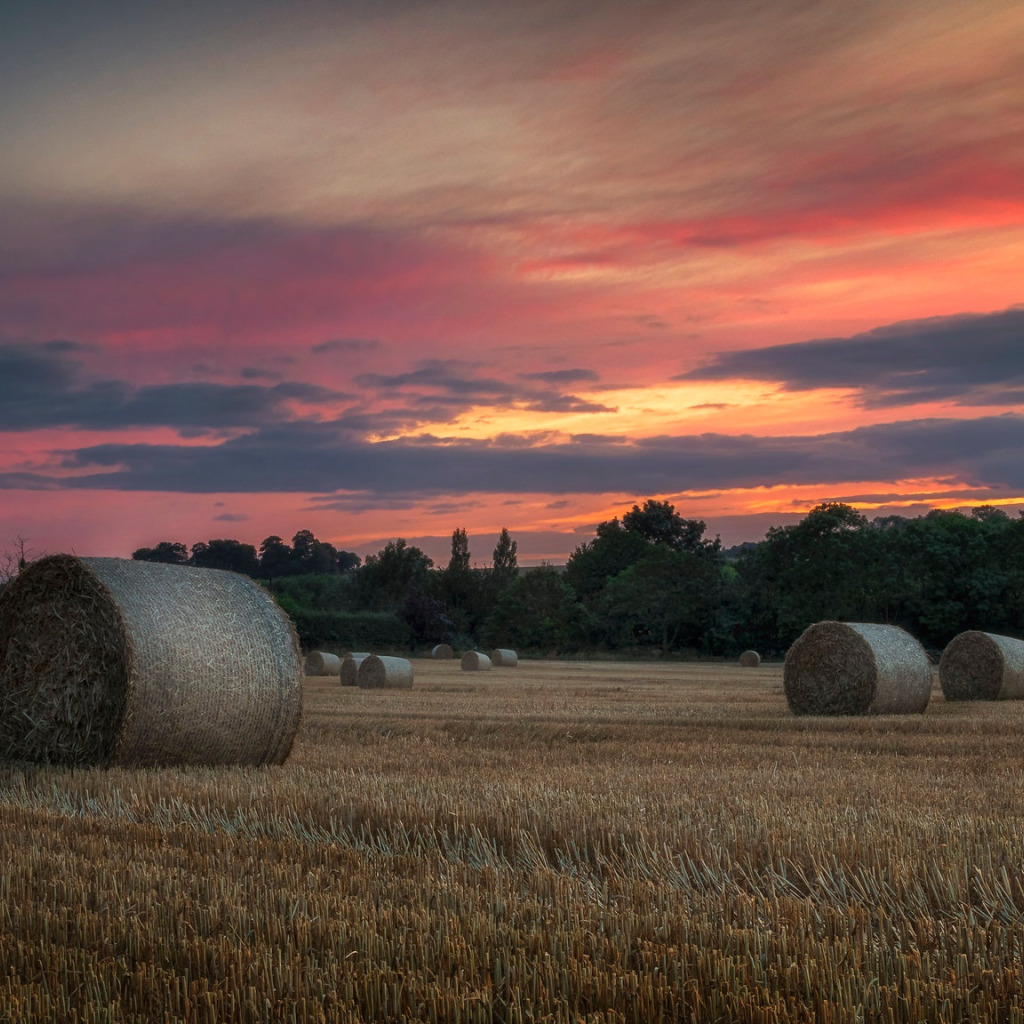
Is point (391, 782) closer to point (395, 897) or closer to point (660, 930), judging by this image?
point (395, 897)

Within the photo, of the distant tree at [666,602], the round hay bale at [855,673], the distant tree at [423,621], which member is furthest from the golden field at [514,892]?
the distant tree at [423,621]

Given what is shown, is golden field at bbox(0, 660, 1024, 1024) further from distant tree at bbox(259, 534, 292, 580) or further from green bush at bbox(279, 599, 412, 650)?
distant tree at bbox(259, 534, 292, 580)

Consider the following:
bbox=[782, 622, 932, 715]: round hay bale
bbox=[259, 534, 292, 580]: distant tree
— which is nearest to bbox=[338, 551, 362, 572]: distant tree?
bbox=[259, 534, 292, 580]: distant tree

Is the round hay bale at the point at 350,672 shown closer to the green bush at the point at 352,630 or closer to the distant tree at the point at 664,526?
the green bush at the point at 352,630

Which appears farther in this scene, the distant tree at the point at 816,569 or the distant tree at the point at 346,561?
the distant tree at the point at 346,561

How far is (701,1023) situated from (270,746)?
8.29 meters

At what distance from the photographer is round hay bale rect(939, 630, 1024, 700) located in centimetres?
2361

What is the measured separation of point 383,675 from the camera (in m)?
29.7

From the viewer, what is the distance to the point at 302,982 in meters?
3.99

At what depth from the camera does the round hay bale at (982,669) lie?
2361 cm

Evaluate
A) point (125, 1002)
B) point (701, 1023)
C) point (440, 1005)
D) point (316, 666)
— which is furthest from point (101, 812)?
point (316, 666)

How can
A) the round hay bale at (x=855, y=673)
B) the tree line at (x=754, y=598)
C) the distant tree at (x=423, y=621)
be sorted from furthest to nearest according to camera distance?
1. the distant tree at (x=423, y=621)
2. the tree line at (x=754, y=598)
3. the round hay bale at (x=855, y=673)

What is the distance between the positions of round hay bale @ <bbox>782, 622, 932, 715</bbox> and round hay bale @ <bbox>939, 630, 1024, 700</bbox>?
3.57 metres

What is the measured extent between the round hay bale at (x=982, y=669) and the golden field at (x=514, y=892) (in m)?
13.8
